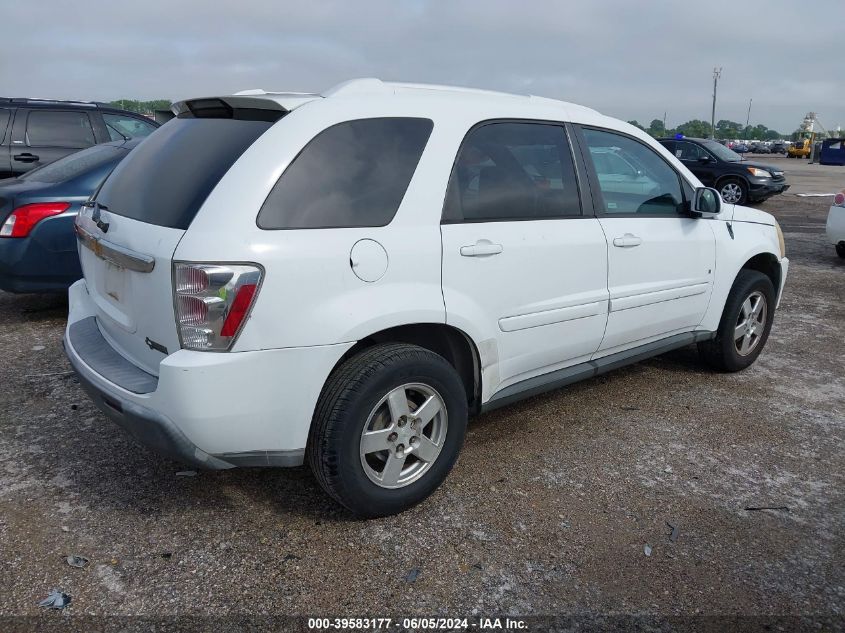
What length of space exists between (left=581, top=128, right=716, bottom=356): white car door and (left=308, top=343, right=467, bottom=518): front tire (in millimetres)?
1257

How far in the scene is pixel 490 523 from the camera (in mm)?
3018

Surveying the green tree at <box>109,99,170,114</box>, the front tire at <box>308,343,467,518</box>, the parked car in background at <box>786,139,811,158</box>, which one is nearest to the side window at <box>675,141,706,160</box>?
the green tree at <box>109,99,170,114</box>

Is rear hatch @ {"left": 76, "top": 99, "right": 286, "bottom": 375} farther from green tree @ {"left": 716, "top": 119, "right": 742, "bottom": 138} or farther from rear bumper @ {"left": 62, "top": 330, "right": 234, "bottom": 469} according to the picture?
green tree @ {"left": 716, "top": 119, "right": 742, "bottom": 138}

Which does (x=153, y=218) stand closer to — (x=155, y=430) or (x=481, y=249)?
(x=155, y=430)

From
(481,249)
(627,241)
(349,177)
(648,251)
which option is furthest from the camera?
(648,251)

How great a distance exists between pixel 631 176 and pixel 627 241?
1.66ft

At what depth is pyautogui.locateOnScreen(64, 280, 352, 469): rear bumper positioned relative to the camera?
2.51 m

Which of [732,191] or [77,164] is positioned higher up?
[77,164]

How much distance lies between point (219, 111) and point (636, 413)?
285cm

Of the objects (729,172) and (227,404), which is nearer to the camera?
(227,404)

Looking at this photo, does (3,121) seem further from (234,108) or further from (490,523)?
(490,523)

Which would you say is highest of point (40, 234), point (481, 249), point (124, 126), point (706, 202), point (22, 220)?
point (124, 126)

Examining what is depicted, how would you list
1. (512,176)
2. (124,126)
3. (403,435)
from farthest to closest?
(124,126)
(512,176)
(403,435)

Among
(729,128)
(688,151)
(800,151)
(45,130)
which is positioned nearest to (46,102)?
(45,130)
